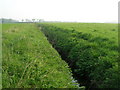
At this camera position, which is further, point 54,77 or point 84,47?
point 84,47

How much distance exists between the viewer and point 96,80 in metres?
6.11

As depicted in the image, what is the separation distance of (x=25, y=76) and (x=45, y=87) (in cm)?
86

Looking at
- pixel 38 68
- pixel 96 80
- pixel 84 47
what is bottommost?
pixel 96 80

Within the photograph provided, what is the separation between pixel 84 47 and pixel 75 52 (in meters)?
0.64

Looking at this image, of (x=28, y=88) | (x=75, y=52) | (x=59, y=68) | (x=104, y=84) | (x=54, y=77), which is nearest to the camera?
(x=28, y=88)

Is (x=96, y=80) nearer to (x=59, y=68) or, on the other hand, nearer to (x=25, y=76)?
(x=59, y=68)

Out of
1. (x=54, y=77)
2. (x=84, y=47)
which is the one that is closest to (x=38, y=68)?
(x=54, y=77)

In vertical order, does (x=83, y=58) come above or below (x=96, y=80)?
above

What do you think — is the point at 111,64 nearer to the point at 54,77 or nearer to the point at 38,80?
the point at 54,77

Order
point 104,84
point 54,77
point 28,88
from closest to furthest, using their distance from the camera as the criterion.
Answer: point 28,88 → point 104,84 → point 54,77

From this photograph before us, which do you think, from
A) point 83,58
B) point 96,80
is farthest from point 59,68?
point 96,80

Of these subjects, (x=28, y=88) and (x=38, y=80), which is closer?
(x=28, y=88)

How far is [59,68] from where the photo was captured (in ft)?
24.3

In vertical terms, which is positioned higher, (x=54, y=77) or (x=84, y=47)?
(x=84, y=47)
